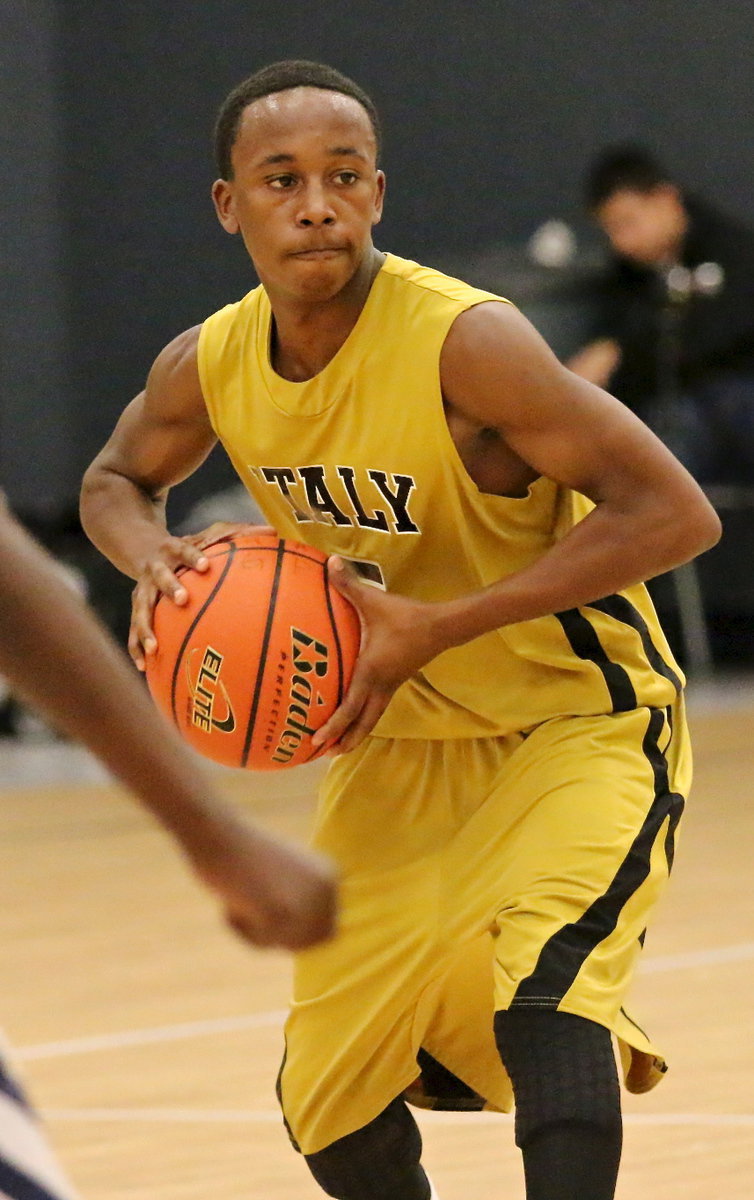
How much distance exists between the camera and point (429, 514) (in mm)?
2779

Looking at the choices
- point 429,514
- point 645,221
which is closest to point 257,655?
point 429,514

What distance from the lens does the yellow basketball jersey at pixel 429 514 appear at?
2.75 m

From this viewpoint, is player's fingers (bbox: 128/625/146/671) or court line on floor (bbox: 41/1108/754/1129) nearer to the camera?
player's fingers (bbox: 128/625/146/671)

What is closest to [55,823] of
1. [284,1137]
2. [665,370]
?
[284,1137]

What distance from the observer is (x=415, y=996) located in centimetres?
277

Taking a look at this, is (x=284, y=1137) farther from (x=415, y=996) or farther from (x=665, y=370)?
(x=665, y=370)

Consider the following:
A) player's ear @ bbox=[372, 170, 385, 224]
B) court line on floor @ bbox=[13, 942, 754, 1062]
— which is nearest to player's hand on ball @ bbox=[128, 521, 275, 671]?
player's ear @ bbox=[372, 170, 385, 224]

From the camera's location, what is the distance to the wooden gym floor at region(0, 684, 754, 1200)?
3479 millimetres

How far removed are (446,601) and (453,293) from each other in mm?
420

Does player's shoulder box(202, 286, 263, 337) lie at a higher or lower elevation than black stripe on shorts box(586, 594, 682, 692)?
higher

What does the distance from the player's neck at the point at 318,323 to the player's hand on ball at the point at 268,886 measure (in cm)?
153

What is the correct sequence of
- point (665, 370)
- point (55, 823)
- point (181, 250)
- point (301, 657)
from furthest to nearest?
point (181, 250) < point (665, 370) < point (55, 823) < point (301, 657)

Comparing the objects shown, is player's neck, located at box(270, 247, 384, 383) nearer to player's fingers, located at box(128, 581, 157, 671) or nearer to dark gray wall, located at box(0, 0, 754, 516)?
player's fingers, located at box(128, 581, 157, 671)

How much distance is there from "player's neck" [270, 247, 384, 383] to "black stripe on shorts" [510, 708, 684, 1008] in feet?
2.21
